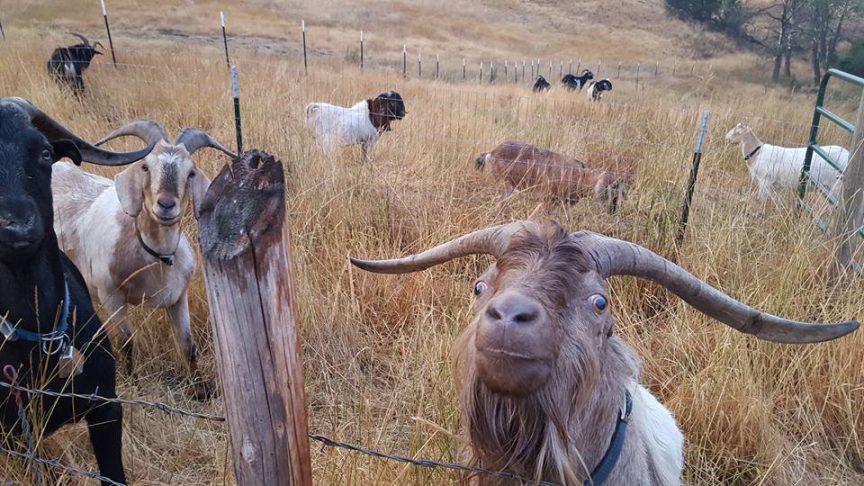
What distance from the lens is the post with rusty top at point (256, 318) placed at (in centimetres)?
132

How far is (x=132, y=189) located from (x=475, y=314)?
8.05ft

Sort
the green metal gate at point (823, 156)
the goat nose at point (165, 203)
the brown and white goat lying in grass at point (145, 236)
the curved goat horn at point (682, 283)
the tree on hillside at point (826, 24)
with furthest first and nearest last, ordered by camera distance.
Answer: the tree on hillside at point (826, 24), the green metal gate at point (823, 156), the brown and white goat lying in grass at point (145, 236), the goat nose at point (165, 203), the curved goat horn at point (682, 283)

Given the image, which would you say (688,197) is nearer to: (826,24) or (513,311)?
(513,311)

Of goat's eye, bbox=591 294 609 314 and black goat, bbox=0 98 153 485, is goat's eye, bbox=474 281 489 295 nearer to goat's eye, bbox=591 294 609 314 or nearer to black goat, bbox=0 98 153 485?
goat's eye, bbox=591 294 609 314

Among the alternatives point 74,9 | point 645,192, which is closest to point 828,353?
point 645,192

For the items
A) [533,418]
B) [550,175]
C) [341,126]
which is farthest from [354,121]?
[533,418]

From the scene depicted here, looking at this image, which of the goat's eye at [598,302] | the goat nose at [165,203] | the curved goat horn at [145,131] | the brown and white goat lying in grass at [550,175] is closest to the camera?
the goat's eye at [598,302]

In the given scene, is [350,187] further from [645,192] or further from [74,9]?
[74,9]

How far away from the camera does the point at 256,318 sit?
1394 mm

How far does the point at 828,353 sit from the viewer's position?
3.23 metres

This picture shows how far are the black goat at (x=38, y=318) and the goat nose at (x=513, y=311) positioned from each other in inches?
69.1

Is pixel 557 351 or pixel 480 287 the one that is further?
pixel 480 287

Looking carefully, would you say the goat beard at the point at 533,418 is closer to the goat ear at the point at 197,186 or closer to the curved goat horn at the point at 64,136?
the curved goat horn at the point at 64,136

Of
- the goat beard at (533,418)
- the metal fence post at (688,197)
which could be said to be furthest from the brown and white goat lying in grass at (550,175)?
the goat beard at (533,418)
